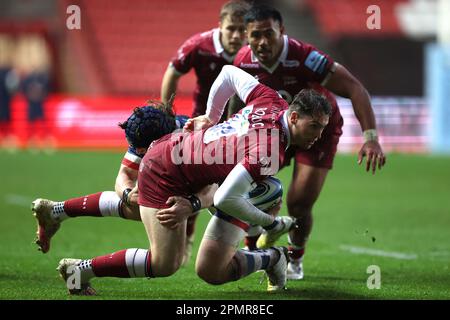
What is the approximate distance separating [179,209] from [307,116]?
1.02 metres

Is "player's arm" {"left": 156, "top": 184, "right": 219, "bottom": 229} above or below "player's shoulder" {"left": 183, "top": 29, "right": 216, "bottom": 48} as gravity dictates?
below

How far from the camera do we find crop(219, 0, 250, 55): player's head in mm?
8055

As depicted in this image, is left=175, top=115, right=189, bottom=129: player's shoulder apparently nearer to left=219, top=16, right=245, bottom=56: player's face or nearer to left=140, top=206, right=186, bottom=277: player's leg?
Answer: left=140, top=206, right=186, bottom=277: player's leg

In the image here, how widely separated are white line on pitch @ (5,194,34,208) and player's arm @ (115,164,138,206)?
5.65m

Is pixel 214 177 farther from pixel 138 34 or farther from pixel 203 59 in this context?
pixel 138 34

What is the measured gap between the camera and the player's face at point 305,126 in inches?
243

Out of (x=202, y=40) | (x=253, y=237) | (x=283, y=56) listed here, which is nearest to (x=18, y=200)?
(x=202, y=40)

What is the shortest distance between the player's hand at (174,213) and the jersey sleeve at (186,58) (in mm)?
2442

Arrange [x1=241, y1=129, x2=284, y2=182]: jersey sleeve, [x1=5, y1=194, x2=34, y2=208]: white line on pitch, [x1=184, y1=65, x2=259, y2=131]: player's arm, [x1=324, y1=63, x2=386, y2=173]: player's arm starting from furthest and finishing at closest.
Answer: [x1=5, y1=194, x2=34, y2=208]: white line on pitch < [x1=324, y1=63, x2=386, y2=173]: player's arm < [x1=184, y1=65, x2=259, y2=131]: player's arm < [x1=241, y1=129, x2=284, y2=182]: jersey sleeve

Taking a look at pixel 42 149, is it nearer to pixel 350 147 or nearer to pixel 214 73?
pixel 350 147

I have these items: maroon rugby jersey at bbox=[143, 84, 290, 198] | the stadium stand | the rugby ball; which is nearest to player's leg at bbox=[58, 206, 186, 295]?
maroon rugby jersey at bbox=[143, 84, 290, 198]

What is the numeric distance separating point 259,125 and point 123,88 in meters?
21.3

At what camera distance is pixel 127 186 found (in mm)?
6965

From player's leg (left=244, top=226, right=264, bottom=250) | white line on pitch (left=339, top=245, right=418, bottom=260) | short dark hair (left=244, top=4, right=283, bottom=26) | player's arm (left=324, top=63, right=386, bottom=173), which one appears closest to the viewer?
short dark hair (left=244, top=4, right=283, bottom=26)
